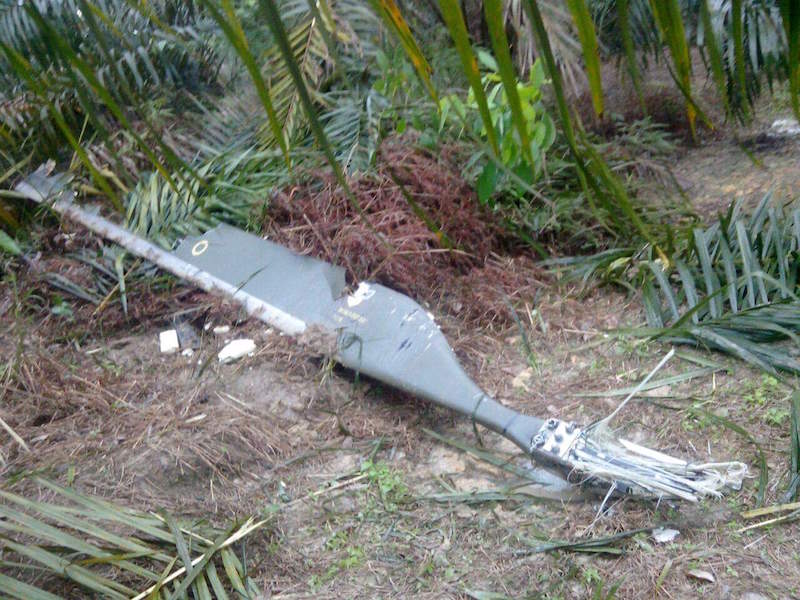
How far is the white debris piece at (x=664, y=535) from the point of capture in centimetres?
158

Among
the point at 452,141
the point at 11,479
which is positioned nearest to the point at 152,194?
the point at 452,141

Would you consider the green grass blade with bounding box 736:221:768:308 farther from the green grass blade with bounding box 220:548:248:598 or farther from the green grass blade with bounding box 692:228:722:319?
the green grass blade with bounding box 220:548:248:598

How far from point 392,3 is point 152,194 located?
274cm

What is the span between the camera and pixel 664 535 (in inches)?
62.7

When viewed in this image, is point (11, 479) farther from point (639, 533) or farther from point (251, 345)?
point (639, 533)

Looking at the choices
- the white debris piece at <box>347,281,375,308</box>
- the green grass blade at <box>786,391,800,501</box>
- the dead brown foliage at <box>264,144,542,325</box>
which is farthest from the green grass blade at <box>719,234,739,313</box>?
the white debris piece at <box>347,281,375,308</box>

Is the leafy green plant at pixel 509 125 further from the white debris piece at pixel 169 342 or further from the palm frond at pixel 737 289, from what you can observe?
the white debris piece at pixel 169 342

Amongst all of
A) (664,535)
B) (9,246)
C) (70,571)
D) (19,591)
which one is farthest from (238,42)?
(9,246)

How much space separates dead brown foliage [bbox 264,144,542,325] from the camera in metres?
2.54

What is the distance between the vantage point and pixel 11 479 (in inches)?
68.4

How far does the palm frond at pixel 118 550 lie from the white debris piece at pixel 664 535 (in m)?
0.83

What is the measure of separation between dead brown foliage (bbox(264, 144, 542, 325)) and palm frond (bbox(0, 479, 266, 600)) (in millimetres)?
1106

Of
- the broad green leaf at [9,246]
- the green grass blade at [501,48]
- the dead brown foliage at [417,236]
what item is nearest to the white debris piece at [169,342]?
the dead brown foliage at [417,236]

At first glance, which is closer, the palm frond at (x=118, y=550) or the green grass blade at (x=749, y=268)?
the palm frond at (x=118, y=550)
